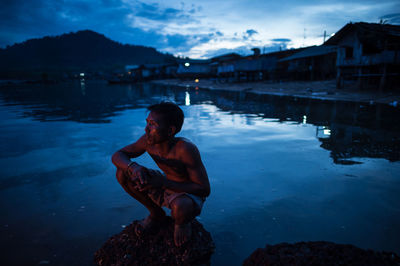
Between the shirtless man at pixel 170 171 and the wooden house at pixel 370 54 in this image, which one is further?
the wooden house at pixel 370 54

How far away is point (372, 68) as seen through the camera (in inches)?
730

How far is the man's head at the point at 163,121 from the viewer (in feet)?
6.19

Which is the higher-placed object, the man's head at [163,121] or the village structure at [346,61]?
the village structure at [346,61]

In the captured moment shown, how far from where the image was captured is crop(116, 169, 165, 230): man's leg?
2085 millimetres

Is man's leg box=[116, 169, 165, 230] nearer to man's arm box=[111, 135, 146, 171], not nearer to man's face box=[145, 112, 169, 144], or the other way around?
man's arm box=[111, 135, 146, 171]

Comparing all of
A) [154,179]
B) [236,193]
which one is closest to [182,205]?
[154,179]

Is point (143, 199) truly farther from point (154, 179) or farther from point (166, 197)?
point (154, 179)

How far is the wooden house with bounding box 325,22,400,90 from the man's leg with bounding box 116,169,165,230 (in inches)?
731

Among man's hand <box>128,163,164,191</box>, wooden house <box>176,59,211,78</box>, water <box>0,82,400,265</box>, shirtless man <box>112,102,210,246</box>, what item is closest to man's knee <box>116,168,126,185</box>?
shirtless man <box>112,102,210,246</box>

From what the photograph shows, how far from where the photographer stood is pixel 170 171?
214cm

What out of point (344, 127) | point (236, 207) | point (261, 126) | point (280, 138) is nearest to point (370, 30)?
point (344, 127)

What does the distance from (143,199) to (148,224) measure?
0.87ft

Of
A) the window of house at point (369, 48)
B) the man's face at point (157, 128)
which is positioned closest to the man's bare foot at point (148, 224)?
the man's face at point (157, 128)

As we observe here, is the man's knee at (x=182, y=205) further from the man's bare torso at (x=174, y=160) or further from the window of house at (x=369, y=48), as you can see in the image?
the window of house at (x=369, y=48)
